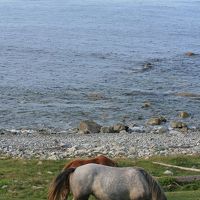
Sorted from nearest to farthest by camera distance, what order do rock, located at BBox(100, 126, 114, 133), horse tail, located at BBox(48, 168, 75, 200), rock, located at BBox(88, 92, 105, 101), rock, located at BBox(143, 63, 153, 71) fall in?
horse tail, located at BBox(48, 168, 75, 200), rock, located at BBox(100, 126, 114, 133), rock, located at BBox(88, 92, 105, 101), rock, located at BBox(143, 63, 153, 71)

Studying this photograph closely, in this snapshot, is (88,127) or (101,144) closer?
(101,144)

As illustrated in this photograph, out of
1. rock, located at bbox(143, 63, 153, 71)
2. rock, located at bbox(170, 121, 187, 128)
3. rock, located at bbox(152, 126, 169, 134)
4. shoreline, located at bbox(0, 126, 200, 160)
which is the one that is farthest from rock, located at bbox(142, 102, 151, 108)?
rock, located at bbox(143, 63, 153, 71)

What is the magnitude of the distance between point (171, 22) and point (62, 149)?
89904 mm

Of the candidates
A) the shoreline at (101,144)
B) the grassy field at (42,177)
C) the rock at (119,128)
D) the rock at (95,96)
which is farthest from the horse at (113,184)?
the rock at (95,96)

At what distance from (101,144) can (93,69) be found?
104 ft

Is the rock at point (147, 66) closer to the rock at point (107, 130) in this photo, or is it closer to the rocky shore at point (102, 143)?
the rocky shore at point (102, 143)

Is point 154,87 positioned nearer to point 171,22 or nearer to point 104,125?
point 104,125

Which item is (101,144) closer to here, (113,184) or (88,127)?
(88,127)

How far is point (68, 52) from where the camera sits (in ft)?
253

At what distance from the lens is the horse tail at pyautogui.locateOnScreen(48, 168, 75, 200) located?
12898 millimetres

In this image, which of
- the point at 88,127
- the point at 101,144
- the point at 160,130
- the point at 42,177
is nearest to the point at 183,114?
the point at 160,130

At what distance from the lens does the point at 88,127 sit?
4131 centimetres

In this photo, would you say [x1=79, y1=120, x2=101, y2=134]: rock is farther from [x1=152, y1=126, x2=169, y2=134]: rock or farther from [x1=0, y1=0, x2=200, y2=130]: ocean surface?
[x1=152, y1=126, x2=169, y2=134]: rock

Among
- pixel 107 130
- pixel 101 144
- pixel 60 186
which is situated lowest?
pixel 107 130
